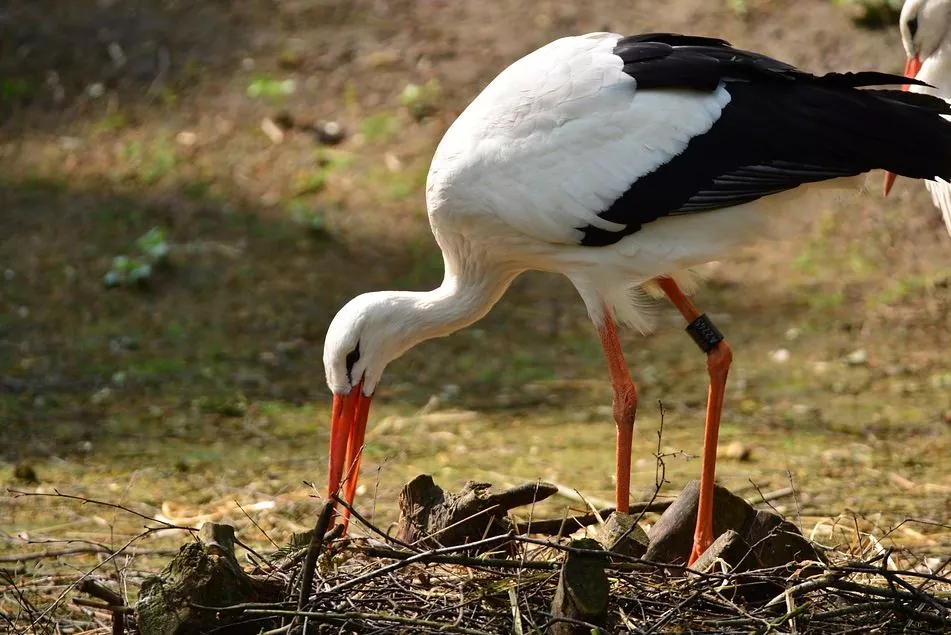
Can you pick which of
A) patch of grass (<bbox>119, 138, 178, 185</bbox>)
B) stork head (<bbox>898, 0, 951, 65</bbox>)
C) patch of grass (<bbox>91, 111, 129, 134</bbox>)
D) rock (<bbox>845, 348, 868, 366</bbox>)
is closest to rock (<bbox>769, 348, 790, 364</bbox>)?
rock (<bbox>845, 348, 868, 366</bbox>)

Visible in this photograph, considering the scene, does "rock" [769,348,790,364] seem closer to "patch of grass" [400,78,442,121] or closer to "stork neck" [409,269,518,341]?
"stork neck" [409,269,518,341]

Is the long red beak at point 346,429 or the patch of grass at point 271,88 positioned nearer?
the long red beak at point 346,429

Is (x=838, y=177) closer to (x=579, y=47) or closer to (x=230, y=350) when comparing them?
(x=579, y=47)

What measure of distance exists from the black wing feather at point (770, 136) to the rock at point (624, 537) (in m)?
1.17

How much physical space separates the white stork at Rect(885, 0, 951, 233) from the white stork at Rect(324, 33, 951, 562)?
5.50 ft

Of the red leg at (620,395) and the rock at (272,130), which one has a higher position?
the rock at (272,130)

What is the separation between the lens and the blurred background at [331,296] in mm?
6152

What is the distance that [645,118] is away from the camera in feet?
15.3

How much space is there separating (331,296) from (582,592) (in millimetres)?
5265

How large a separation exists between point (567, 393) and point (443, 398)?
0.67 metres

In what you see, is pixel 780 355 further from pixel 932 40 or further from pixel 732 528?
pixel 732 528

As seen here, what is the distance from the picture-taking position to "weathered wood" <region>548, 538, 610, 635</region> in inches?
131

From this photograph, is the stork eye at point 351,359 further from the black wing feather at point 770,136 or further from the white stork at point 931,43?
the white stork at point 931,43

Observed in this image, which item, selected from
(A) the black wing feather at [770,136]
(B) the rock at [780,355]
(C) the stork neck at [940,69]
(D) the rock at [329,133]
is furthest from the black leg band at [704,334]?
(D) the rock at [329,133]
